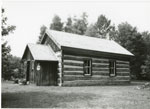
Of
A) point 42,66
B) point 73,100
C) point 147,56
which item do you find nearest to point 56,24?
point 147,56

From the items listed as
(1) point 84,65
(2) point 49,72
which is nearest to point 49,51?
(2) point 49,72

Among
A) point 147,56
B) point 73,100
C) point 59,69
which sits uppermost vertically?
point 147,56

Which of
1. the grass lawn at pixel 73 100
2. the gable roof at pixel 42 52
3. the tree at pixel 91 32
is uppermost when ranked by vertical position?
the tree at pixel 91 32

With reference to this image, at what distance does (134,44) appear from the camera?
4122 cm

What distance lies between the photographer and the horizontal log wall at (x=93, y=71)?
768 inches

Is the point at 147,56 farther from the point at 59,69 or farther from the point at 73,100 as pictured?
the point at 73,100

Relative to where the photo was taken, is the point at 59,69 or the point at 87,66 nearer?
the point at 59,69

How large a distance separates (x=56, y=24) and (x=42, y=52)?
3629 centimetres

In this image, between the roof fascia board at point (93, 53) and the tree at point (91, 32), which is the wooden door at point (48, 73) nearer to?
the roof fascia board at point (93, 53)

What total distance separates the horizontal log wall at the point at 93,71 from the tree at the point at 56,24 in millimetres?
33302

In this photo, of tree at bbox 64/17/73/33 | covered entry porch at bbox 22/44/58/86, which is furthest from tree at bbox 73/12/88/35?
covered entry porch at bbox 22/44/58/86

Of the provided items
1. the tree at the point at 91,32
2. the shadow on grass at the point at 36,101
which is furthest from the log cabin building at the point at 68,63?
the tree at the point at 91,32

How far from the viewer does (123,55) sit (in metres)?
24.6

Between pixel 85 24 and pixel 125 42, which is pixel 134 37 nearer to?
pixel 125 42
